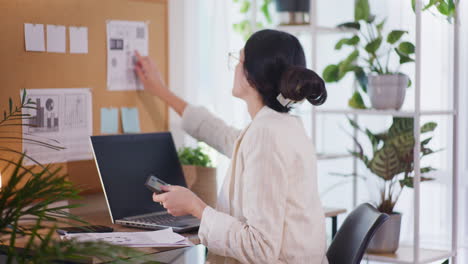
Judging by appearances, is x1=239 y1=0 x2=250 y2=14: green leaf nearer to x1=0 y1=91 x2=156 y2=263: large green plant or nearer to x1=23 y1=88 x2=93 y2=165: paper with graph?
x1=23 y1=88 x2=93 y2=165: paper with graph

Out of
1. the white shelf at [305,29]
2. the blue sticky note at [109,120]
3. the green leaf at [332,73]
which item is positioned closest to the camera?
the blue sticky note at [109,120]

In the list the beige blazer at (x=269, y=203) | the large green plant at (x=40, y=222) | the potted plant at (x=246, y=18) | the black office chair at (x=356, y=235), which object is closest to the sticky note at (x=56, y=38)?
the beige blazer at (x=269, y=203)

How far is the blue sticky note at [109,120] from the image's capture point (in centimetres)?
251

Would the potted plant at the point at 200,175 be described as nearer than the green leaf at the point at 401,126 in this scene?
Yes

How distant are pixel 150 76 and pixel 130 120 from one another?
0.19 m

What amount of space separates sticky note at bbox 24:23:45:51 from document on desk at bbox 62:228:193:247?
705mm

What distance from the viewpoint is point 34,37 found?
2.27 metres

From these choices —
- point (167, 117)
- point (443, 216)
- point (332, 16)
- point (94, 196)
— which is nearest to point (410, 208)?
point (443, 216)

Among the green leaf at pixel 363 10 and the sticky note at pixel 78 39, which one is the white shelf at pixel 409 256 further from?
the sticky note at pixel 78 39

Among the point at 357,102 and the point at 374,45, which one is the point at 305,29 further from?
the point at 357,102

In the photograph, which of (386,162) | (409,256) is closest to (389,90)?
(386,162)

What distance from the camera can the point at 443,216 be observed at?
408cm

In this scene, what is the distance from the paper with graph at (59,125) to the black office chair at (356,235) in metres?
0.95

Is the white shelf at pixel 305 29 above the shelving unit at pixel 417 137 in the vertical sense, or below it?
above
